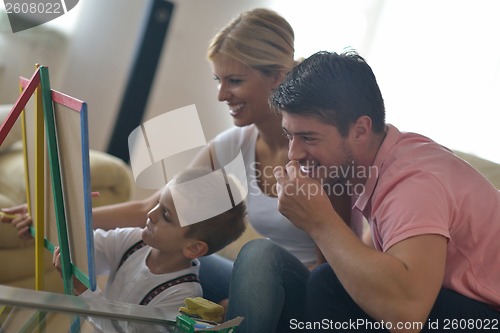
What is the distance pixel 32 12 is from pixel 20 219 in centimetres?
162

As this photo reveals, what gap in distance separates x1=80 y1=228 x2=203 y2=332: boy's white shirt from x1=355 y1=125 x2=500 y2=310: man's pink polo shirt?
357mm

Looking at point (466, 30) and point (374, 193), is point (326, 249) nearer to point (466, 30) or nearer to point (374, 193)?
point (374, 193)

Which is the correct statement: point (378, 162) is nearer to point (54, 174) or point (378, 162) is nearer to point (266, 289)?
point (266, 289)

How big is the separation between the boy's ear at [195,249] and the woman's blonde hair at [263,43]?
0.34 meters

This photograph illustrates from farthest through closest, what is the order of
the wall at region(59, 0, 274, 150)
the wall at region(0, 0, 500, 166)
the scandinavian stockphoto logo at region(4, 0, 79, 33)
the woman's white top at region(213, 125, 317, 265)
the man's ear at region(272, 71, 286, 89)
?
the wall at region(59, 0, 274, 150)
the scandinavian stockphoto logo at region(4, 0, 79, 33)
the wall at region(0, 0, 500, 166)
the woman's white top at region(213, 125, 317, 265)
the man's ear at region(272, 71, 286, 89)

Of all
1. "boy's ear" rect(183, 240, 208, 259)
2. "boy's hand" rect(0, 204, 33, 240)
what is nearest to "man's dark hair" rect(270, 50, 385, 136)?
"boy's ear" rect(183, 240, 208, 259)

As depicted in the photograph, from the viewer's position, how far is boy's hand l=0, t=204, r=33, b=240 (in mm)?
1339

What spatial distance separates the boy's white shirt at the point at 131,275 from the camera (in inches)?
46.8

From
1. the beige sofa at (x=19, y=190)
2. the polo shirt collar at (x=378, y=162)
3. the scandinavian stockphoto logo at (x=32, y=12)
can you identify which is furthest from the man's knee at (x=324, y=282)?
the scandinavian stockphoto logo at (x=32, y=12)

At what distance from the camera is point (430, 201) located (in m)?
0.97

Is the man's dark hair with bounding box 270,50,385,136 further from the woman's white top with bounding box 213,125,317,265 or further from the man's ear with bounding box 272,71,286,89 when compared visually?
the woman's white top with bounding box 213,125,317,265

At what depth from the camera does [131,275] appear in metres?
1.24

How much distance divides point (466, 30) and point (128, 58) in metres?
1.62

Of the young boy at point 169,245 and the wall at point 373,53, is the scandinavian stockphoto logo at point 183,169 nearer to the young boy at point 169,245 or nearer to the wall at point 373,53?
the young boy at point 169,245
